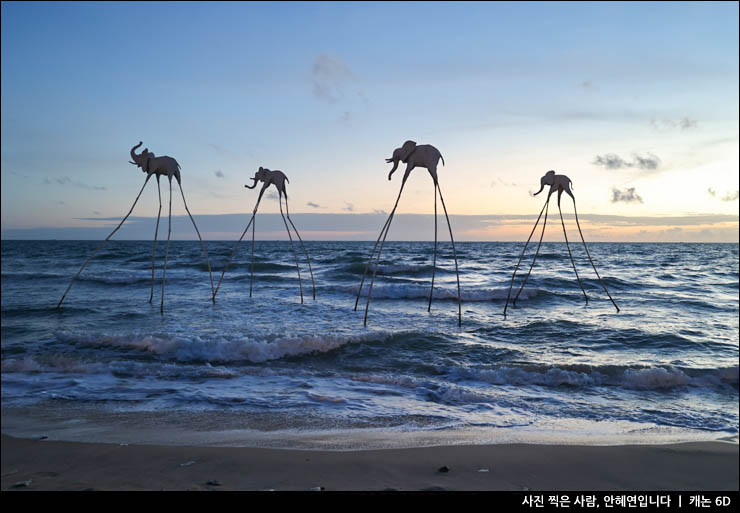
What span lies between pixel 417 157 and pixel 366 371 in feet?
16.1

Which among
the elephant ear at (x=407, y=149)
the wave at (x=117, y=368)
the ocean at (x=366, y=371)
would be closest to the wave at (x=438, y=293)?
the ocean at (x=366, y=371)

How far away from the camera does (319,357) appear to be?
8.36 metres

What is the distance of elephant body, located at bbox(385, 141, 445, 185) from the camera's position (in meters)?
9.72

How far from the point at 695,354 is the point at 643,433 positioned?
190 inches

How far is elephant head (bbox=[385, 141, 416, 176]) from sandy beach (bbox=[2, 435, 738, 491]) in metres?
7.05

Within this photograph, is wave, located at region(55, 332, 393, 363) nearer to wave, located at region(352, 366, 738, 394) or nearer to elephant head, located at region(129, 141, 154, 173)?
wave, located at region(352, 366, 738, 394)

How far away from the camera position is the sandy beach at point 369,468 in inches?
136

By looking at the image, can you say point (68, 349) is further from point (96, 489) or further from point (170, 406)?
point (96, 489)

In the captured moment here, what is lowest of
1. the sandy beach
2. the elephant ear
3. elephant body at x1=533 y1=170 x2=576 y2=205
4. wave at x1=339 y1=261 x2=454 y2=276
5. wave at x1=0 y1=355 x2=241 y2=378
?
wave at x1=0 y1=355 x2=241 y2=378

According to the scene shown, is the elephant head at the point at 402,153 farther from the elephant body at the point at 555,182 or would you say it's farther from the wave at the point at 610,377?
the wave at the point at 610,377

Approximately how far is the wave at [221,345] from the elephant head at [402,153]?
4047 millimetres

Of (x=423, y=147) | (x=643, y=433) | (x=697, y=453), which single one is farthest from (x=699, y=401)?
(x=423, y=147)

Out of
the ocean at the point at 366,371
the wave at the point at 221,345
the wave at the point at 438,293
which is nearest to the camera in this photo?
the ocean at the point at 366,371

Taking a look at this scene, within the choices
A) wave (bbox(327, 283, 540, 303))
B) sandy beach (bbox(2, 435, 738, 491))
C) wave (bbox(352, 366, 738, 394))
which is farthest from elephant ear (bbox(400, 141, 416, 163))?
wave (bbox(327, 283, 540, 303))
